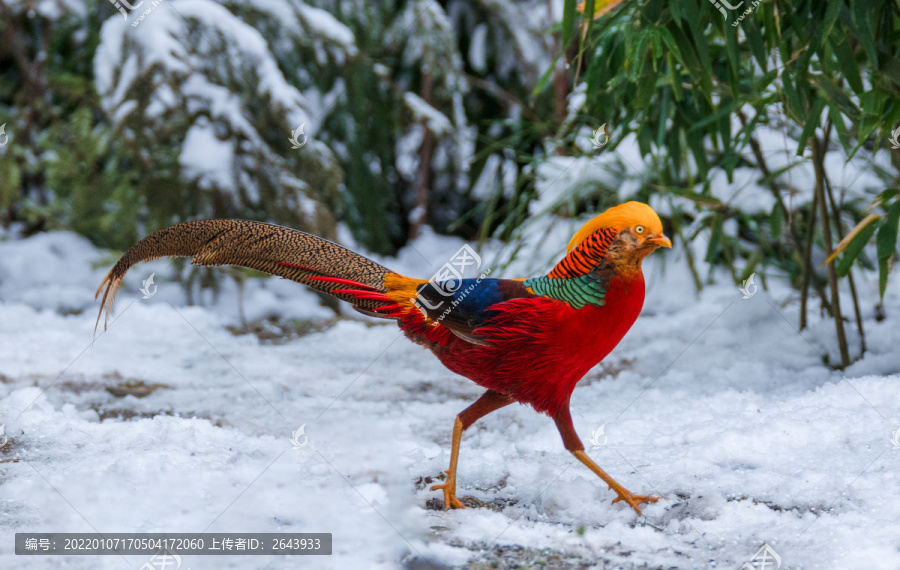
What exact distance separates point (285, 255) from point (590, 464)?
93cm

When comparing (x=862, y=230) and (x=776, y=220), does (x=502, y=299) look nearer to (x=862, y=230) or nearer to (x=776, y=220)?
(x=862, y=230)

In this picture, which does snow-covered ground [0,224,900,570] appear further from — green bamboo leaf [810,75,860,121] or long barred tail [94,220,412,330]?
green bamboo leaf [810,75,860,121]

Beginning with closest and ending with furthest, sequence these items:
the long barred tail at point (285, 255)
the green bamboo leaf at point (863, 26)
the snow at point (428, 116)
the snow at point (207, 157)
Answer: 1. the long barred tail at point (285, 255)
2. the green bamboo leaf at point (863, 26)
3. the snow at point (207, 157)
4. the snow at point (428, 116)

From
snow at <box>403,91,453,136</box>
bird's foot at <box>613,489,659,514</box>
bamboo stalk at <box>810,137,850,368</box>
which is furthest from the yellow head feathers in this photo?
snow at <box>403,91,453,136</box>

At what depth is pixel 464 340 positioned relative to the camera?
2018 millimetres

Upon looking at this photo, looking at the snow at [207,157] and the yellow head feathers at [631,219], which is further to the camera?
the snow at [207,157]

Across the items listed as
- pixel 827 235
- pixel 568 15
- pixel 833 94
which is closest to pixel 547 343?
pixel 568 15

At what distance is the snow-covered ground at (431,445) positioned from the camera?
69.8 inches

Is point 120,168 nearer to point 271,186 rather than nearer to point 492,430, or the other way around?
point 271,186

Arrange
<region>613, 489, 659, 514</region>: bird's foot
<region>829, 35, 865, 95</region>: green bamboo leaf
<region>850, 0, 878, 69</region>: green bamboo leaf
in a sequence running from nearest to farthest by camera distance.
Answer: <region>613, 489, 659, 514</region>: bird's foot, <region>850, 0, 878, 69</region>: green bamboo leaf, <region>829, 35, 865, 95</region>: green bamboo leaf

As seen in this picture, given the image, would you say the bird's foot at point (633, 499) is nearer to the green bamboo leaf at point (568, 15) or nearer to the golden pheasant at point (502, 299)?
the golden pheasant at point (502, 299)

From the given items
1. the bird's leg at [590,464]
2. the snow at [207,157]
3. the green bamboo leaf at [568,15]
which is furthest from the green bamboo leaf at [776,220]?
the snow at [207,157]

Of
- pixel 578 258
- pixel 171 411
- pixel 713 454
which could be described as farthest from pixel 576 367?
pixel 171 411

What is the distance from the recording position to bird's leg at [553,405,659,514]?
192 centimetres
